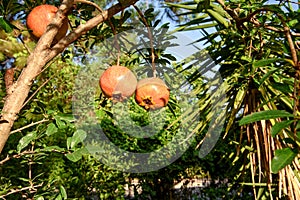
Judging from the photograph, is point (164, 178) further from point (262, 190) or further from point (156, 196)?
point (262, 190)

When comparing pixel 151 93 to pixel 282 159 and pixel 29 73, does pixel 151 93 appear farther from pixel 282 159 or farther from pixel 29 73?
pixel 282 159

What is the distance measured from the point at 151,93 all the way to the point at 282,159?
1.34ft

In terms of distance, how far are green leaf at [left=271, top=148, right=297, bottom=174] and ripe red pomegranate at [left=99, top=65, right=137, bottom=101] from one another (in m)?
0.40

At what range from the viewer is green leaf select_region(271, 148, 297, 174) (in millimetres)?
364

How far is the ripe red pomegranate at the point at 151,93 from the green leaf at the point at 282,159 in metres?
0.40

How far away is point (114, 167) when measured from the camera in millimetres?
2771

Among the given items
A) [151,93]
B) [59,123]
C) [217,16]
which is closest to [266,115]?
[151,93]

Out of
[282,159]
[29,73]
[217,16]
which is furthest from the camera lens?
[217,16]

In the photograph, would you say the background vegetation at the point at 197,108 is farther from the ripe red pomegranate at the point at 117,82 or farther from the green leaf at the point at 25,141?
the ripe red pomegranate at the point at 117,82

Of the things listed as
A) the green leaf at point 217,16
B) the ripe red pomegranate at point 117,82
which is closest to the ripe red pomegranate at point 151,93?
the ripe red pomegranate at point 117,82

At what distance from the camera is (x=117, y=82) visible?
712mm

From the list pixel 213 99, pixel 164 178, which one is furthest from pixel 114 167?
pixel 213 99

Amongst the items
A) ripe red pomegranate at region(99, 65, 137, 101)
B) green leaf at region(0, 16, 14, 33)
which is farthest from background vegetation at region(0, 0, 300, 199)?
ripe red pomegranate at region(99, 65, 137, 101)

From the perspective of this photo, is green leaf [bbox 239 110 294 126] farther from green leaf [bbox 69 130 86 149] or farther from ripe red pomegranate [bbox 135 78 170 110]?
green leaf [bbox 69 130 86 149]
